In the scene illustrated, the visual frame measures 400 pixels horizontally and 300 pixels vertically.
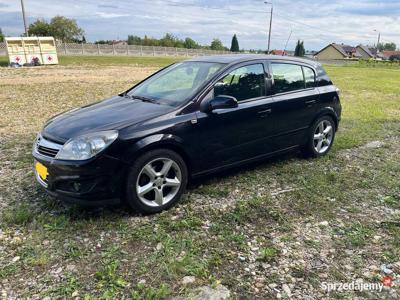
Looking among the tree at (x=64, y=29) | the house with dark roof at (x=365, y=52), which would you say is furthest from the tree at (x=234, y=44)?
the house with dark roof at (x=365, y=52)

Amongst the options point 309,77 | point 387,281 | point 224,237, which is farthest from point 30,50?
point 387,281

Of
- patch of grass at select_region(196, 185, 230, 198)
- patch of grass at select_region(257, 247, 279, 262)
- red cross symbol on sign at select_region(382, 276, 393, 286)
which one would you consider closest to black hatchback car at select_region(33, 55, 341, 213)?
patch of grass at select_region(196, 185, 230, 198)

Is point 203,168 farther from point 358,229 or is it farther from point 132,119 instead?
point 358,229

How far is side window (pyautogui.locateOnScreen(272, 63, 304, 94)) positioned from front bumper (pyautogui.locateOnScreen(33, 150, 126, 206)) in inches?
98.0

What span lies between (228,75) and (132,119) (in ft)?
4.35

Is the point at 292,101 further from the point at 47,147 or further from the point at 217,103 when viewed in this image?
the point at 47,147

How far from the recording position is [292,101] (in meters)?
4.69

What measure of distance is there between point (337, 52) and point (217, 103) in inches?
3761

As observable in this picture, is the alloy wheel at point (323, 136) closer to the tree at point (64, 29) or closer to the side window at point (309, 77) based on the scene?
the side window at point (309, 77)

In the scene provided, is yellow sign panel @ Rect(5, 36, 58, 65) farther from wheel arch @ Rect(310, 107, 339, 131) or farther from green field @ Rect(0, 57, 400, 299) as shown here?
wheel arch @ Rect(310, 107, 339, 131)

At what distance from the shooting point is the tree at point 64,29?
220 ft

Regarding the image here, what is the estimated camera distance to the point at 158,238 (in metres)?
3.15

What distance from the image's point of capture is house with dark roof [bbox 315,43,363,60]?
88.1 meters

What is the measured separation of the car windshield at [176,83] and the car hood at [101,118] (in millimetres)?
197
